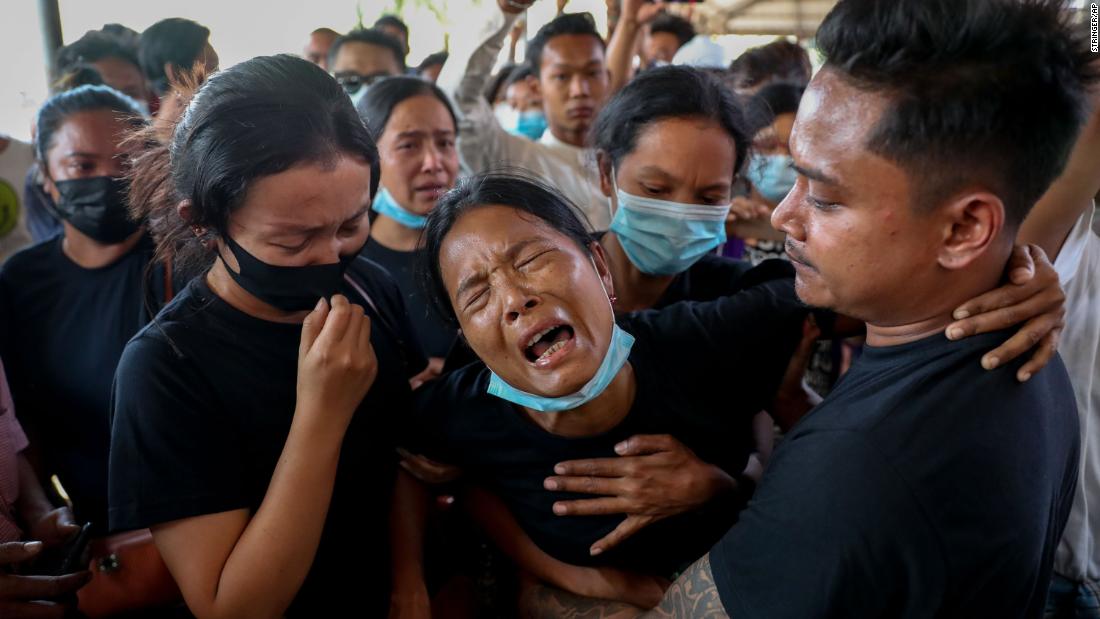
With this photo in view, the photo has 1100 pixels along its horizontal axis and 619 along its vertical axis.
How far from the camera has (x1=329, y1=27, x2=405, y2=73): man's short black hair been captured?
4.46 metres

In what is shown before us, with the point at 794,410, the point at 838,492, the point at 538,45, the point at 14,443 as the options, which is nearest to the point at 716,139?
the point at 794,410

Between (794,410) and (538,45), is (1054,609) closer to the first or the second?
(794,410)

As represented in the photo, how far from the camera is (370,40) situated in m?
4.47

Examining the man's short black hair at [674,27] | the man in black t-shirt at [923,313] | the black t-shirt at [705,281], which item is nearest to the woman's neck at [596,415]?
the man in black t-shirt at [923,313]

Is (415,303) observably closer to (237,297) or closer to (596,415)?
(237,297)

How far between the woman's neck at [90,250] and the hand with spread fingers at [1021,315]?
2387 mm

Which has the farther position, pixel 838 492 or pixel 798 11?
pixel 798 11

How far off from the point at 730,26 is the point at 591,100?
1509cm

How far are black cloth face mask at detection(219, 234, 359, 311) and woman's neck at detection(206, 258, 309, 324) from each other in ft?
0.10

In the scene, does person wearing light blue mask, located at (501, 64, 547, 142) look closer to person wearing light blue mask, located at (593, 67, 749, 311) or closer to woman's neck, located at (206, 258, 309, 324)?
person wearing light blue mask, located at (593, 67, 749, 311)

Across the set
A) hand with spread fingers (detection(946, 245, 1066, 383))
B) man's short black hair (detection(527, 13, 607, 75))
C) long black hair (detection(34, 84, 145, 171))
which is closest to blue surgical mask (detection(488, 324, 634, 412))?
hand with spread fingers (detection(946, 245, 1066, 383))

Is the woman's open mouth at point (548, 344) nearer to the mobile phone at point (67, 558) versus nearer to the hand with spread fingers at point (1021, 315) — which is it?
the hand with spread fingers at point (1021, 315)

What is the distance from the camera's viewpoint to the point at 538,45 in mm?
4609

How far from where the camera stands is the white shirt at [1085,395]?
190 centimetres
